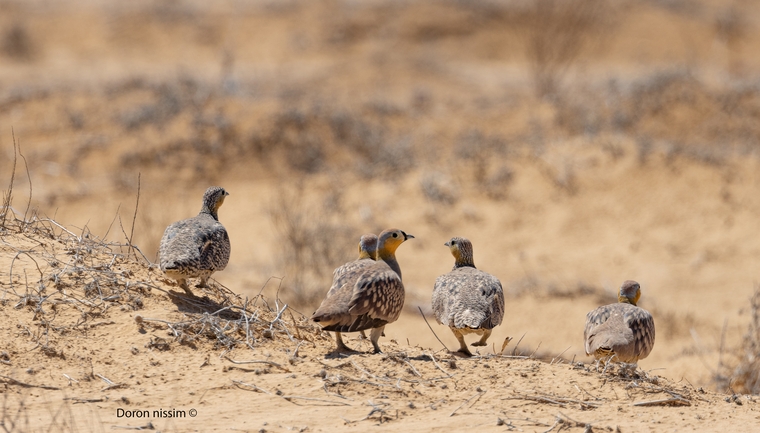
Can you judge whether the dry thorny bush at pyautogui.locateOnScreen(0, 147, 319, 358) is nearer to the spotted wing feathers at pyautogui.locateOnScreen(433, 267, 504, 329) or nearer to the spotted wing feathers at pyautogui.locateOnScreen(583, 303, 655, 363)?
the spotted wing feathers at pyautogui.locateOnScreen(433, 267, 504, 329)

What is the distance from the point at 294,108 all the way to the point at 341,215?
5231 mm

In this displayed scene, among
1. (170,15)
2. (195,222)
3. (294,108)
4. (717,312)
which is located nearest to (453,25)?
(170,15)

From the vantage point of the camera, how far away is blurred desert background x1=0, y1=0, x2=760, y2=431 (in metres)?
13.0

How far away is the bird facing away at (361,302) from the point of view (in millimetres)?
6152

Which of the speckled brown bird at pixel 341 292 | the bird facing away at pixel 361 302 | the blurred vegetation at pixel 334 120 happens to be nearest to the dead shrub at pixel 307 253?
the blurred vegetation at pixel 334 120

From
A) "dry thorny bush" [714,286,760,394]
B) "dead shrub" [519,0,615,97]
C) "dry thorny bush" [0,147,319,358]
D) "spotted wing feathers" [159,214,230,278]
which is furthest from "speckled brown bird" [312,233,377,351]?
"dead shrub" [519,0,615,97]

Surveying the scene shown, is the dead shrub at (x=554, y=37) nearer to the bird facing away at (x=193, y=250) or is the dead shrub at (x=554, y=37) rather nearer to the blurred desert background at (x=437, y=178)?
the blurred desert background at (x=437, y=178)

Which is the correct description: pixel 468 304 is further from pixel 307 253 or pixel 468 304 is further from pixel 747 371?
pixel 307 253

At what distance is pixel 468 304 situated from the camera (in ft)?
23.2

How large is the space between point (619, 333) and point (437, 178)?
37.3 ft

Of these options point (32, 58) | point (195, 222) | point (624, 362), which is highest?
point (32, 58)

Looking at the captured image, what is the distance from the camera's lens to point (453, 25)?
39.5m

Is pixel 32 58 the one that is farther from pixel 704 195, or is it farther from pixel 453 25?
pixel 704 195

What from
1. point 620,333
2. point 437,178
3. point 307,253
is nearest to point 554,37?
point 437,178
